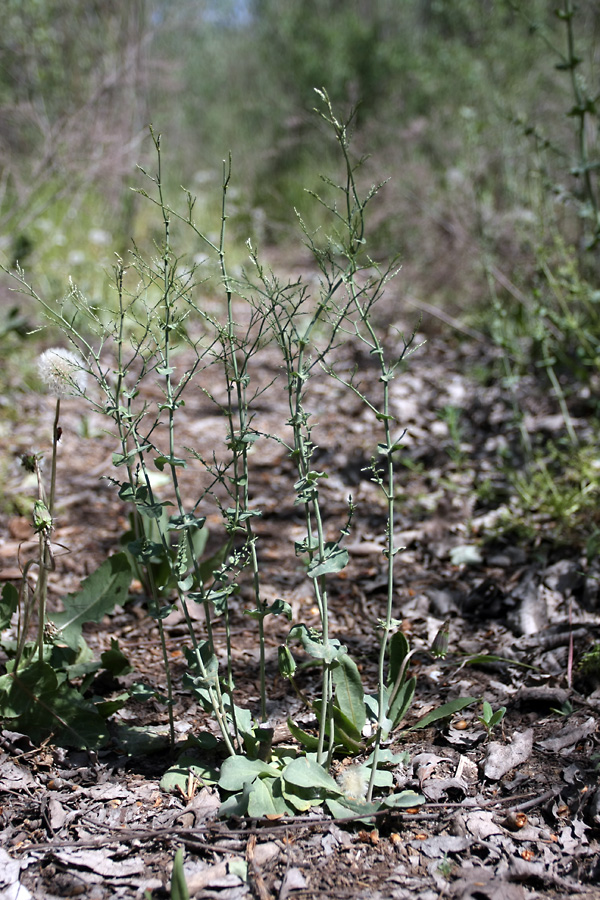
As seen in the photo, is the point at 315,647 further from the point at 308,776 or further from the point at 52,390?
the point at 52,390

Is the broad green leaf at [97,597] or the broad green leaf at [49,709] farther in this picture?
the broad green leaf at [97,597]

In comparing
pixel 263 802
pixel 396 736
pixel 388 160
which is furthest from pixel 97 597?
pixel 388 160

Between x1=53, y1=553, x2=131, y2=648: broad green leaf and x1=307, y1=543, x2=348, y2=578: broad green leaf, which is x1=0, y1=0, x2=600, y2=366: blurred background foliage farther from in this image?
x1=307, y1=543, x2=348, y2=578: broad green leaf

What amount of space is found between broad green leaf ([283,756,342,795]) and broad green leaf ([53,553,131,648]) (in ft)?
2.06

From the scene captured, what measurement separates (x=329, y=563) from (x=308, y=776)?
39cm

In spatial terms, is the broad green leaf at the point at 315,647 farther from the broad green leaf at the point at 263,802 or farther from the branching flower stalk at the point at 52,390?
the branching flower stalk at the point at 52,390

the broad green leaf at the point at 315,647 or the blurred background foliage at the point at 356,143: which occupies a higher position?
the blurred background foliage at the point at 356,143

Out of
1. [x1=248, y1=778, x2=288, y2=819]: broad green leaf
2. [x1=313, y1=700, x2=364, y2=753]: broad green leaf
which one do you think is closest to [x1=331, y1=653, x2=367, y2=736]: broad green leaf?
[x1=313, y1=700, x2=364, y2=753]: broad green leaf

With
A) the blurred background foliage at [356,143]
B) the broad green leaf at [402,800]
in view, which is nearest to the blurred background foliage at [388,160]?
the blurred background foliage at [356,143]

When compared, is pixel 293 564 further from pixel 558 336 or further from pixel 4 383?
pixel 4 383

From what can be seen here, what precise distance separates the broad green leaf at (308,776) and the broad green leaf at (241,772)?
0.05 metres

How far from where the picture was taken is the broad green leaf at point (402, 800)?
133 cm

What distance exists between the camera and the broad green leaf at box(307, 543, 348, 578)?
128 cm

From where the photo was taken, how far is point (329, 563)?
1.29 m
